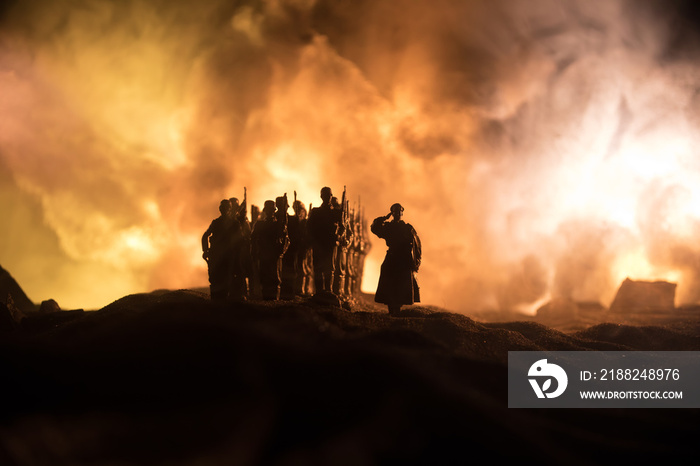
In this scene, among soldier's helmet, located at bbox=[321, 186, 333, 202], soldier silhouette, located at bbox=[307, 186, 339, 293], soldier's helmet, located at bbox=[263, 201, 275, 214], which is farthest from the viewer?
soldier's helmet, located at bbox=[263, 201, 275, 214]

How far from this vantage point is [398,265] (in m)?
12.9

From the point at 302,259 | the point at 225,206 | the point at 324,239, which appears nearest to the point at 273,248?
the point at 324,239

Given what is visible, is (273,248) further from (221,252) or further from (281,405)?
(281,405)

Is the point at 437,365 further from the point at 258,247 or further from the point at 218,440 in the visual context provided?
the point at 258,247

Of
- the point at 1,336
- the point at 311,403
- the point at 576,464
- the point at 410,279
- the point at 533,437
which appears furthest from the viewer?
the point at 410,279

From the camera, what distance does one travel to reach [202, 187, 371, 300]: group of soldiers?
13195 mm

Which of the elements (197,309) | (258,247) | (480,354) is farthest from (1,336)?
(480,354)

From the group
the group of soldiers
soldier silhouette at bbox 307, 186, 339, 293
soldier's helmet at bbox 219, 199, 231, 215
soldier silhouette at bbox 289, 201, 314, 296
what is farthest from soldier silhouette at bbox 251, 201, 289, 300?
soldier's helmet at bbox 219, 199, 231, 215

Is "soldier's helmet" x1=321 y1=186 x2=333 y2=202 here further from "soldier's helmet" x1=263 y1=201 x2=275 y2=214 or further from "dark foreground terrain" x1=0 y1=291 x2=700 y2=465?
"dark foreground terrain" x1=0 y1=291 x2=700 y2=465

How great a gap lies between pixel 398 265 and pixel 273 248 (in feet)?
12.2

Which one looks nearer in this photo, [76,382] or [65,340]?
[76,382]

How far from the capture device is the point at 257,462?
20.5ft

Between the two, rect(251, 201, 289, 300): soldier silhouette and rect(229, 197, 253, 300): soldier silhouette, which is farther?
rect(251, 201, 289, 300): soldier silhouette

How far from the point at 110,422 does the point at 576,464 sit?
20.1 ft
